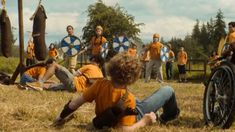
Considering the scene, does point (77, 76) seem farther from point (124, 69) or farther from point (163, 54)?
point (163, 54)

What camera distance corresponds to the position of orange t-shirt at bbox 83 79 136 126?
524cm

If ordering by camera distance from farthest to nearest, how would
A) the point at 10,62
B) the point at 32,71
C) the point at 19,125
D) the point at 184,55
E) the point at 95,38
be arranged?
1. the point at 10,62
2. the point at 184,55
3. the point at 95,38
4. the point at 32,71
5. the point at 19,125

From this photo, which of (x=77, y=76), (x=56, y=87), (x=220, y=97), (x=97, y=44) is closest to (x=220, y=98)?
(x=220, y=97)

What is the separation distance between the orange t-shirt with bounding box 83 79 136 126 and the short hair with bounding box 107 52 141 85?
0.31 feet

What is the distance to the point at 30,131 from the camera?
5426 millimetres

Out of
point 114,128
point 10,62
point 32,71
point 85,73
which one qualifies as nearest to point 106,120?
point 114,128

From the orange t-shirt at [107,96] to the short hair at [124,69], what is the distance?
10cm

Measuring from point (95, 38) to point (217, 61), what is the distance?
25.5 ft

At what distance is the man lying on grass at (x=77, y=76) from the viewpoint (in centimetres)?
1030

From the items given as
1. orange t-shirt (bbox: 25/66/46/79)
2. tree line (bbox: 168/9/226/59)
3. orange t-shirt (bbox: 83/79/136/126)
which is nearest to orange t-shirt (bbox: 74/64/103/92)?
orange t-shirt (bbox: 25/66/46/79)

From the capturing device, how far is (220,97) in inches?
232

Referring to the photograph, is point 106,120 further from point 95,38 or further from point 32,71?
point 95,38

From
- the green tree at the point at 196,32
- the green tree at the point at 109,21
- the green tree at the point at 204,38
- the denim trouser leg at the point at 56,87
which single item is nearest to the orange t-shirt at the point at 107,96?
the denim trouser leg at the point at 56,87

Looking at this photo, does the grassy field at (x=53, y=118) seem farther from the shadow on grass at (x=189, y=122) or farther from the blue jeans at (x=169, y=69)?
the blue jeans at (x=169, y=69)
